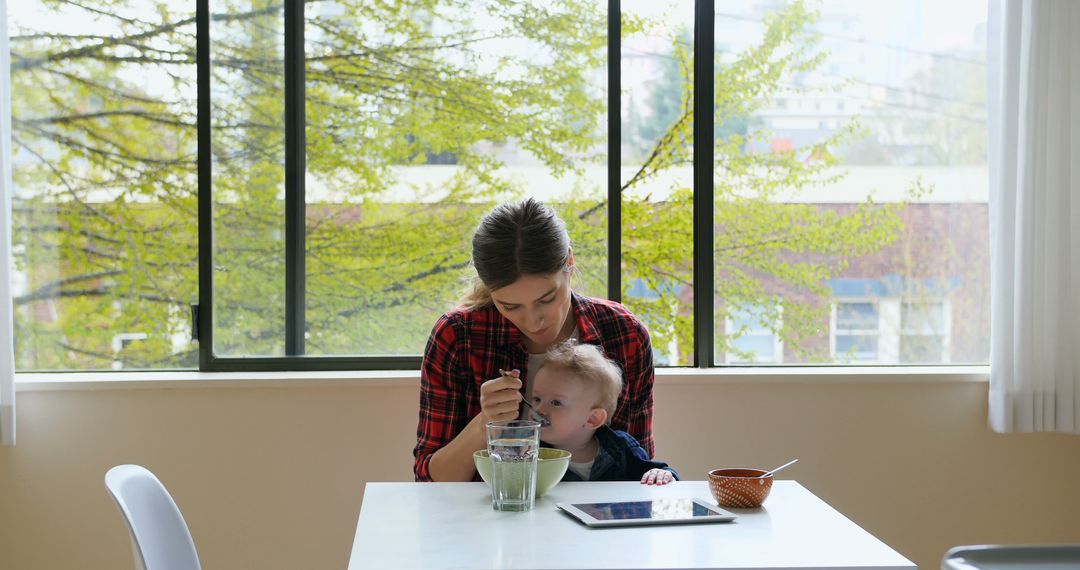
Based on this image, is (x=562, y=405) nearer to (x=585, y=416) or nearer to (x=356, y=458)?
(x=585, y=416)

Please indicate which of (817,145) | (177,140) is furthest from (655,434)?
(177,140)

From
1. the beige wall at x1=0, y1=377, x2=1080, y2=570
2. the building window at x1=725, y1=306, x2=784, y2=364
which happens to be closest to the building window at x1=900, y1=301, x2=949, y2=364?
the beige wall at x1=0, y1=377, x2=1080, y2=570

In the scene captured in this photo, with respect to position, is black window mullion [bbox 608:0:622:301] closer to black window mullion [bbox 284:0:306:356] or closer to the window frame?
the window frame

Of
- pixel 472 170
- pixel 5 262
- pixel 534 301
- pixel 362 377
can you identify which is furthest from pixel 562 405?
pixel 5 262

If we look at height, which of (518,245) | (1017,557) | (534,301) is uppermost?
(518,245)

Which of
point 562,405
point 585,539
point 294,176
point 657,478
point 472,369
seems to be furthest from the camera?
point 294,176

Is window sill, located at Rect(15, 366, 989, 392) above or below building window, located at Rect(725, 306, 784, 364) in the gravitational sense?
below

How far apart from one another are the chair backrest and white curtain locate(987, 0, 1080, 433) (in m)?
2.17

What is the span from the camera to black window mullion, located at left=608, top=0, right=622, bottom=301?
285 centimetres

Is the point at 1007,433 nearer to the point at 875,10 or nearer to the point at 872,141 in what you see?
the point at 872,141

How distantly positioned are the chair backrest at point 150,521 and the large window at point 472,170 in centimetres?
117

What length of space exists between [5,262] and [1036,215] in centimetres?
273

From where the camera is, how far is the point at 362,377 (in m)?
2.67

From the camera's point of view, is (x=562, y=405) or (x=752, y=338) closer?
(x=562, y=405)
